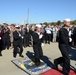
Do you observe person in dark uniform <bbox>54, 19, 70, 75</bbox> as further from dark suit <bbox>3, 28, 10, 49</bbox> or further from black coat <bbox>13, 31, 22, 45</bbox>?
dark suit <bbox>3, 28, 10, 49</bbox>

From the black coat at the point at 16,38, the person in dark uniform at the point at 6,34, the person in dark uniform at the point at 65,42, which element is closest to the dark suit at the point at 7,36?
the person in dark uniform at the point at 6,34

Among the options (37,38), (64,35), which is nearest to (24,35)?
(37,38)

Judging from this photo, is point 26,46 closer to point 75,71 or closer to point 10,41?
point 10,41

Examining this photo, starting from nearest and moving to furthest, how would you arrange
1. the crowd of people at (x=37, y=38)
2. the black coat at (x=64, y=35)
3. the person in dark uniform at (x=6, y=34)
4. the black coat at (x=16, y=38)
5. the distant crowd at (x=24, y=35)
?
1. the black coat at (x=64, y=35)
2. the crowd of people at (x=37, y=38)
3. the black coat at (x=16, y=38)
4. the distant crowd at (x=24, y=35)
5. the person in dark uniform at (x=6, y=34)

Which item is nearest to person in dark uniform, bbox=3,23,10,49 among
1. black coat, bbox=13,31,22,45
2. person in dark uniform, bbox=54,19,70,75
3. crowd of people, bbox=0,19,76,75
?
crowd of people, bbox=0,19,76,75

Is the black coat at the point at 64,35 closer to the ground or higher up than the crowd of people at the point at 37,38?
higher up

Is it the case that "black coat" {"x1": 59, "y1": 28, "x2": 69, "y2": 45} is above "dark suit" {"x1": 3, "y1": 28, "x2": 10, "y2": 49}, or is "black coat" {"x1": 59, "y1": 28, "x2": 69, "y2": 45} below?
above

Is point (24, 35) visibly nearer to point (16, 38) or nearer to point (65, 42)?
point (16, 38)

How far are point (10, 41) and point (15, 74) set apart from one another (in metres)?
7.14

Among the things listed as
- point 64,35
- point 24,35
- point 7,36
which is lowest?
point 24,35

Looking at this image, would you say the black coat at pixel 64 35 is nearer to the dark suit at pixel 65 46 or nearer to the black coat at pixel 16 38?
the dark suit at pixel 65 46

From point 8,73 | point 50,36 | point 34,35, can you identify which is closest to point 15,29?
point 34,35

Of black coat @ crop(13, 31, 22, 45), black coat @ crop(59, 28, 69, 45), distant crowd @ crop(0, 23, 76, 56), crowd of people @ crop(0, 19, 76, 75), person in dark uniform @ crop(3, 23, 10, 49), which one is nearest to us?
black coat @ crop(59, 28, 69, 45)

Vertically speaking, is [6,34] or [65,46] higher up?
[65,46]
